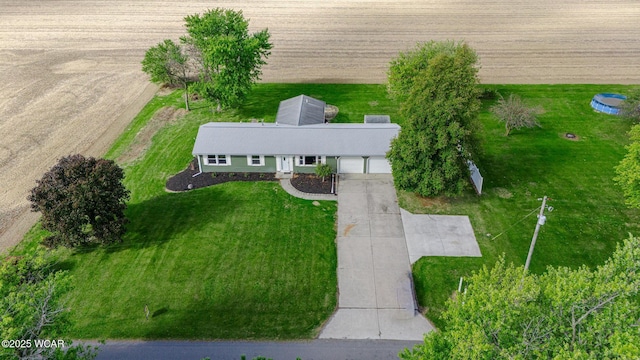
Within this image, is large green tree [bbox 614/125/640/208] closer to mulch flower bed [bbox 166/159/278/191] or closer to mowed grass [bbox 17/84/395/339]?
mowed grass [bbox 17/84/395/339]

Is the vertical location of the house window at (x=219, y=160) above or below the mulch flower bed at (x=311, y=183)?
above

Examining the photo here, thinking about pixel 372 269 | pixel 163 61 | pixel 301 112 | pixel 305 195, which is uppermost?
pixel 163 61

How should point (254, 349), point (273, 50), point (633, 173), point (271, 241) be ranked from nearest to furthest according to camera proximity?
point (254, 349)
point (633, 173)
point (271, 241)
point (273, 50)

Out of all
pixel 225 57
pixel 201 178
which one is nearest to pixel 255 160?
pixel 201 178

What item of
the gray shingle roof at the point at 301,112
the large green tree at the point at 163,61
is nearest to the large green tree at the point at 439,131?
the gray shingle roof at the point at 301,112

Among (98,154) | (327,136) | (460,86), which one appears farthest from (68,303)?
(460,86)

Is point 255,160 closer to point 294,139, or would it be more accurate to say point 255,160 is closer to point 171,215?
point 294,139

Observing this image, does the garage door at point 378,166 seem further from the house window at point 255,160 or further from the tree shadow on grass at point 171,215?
the tree shadow on grass at point 171,215
